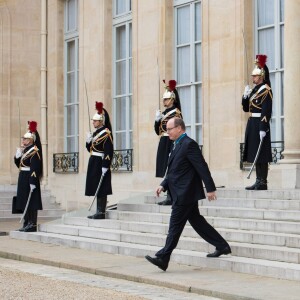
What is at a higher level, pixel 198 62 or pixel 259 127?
pixel 198 62

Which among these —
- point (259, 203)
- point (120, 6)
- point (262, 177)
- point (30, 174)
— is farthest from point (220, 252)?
point (120, 6)

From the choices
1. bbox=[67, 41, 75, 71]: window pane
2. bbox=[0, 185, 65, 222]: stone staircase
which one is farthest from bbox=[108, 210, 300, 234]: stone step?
bbox=[67, 41, 75, 71]: window pane

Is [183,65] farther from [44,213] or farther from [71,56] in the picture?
[44,213]

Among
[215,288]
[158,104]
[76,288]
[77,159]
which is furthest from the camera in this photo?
[77,159]

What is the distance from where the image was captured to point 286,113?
15.1 m

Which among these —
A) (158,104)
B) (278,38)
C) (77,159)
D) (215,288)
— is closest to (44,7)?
(77,159)

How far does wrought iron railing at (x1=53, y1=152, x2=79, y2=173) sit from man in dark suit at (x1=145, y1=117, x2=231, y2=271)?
12202 mm

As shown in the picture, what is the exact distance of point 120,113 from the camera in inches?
862

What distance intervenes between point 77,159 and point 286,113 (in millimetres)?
8981

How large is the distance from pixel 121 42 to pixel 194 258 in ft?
36.8

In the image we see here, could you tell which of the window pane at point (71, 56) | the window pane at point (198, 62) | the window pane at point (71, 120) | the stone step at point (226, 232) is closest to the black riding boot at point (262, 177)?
the stone step at point (226, 232)

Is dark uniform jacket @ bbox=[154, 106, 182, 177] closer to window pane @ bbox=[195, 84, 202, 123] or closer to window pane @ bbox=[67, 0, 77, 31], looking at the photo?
window pane @ bbox=[195, 84, 202, 123]

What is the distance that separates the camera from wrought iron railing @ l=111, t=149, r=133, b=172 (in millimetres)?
20922

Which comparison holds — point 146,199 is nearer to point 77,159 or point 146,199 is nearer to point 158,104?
point 158,104
